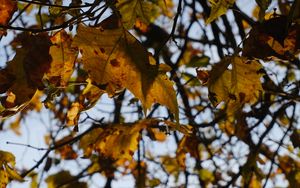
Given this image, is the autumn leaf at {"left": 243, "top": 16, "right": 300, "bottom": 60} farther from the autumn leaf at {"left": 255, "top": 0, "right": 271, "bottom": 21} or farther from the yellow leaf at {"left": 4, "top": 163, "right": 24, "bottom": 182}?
the yellow leaf at {"left": 4, "top": 163, "right": 24, "bottom": 182}

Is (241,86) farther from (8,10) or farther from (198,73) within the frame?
(8,10)

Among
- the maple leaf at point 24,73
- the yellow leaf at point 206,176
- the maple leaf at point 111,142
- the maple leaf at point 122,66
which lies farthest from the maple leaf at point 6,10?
the yellow leaf at point 206,176

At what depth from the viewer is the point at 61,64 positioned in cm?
110

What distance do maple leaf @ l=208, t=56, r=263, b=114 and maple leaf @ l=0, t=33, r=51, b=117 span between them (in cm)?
43

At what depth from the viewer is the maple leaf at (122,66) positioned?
92 cm

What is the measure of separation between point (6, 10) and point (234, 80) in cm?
60

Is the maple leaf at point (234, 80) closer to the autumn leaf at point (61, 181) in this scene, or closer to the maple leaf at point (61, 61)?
the maple leaf at point (61, 61)

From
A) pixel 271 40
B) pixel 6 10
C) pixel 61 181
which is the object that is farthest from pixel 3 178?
pixel 61 181

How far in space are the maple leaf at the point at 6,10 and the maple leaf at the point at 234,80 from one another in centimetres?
53

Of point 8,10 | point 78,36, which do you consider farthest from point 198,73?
point 8,10

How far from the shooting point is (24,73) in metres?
0.96

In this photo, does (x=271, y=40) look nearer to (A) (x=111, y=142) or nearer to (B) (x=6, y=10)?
(B) (x=6, y=10)

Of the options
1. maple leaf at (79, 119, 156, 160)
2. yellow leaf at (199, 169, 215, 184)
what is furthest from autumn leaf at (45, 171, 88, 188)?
yellow leaf at (199, 169, 215, 184)

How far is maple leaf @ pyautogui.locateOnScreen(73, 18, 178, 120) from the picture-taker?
92 cm
